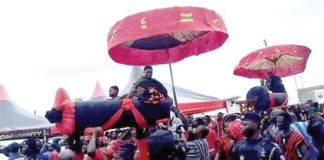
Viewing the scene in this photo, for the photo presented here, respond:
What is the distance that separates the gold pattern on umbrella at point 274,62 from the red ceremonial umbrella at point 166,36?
3530 mm

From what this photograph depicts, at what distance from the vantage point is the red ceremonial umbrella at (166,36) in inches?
233

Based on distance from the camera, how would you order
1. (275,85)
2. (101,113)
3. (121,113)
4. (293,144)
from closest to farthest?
1. (101,113)
2. (121,113)
3. (293,144)
4. (275,85)

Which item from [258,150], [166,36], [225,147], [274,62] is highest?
[166,36]

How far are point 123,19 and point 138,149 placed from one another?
1.79 m

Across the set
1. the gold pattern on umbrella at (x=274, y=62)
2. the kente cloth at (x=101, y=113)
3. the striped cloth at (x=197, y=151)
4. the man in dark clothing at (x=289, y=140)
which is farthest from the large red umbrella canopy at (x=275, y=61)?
the kente cloth at (x=101, y=113)

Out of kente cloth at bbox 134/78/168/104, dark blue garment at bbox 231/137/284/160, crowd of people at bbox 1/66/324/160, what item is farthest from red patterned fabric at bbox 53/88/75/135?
dark blue garment at bbox 231/137/284/160

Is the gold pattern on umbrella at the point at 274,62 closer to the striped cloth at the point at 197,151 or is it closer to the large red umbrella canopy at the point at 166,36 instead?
the large red umbrella canopy at the point at 166,36

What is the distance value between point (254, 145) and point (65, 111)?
1.98m

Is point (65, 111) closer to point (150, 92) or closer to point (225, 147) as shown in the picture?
point (150, 92)

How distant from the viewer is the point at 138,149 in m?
6.38

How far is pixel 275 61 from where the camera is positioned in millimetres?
11250

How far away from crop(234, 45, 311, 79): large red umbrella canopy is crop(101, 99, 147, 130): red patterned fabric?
19.5 ft

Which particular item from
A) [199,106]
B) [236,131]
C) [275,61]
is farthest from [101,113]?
[199,106]

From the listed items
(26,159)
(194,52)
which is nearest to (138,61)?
(194,52)
